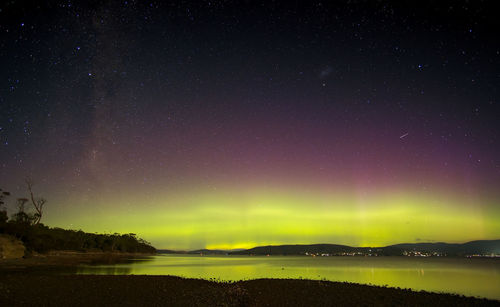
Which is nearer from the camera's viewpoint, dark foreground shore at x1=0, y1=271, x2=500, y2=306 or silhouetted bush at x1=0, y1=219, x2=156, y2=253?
dark foreground shore at x1=0, y1=271, x2=500, y2=306

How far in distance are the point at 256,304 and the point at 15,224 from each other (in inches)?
2375

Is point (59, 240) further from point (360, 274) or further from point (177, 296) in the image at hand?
point (177, 296)

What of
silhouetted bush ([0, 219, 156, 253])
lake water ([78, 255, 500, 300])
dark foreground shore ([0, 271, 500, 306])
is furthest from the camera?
silhouetted bush ([0, 219, 156, 253])

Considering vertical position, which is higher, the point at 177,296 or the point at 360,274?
the point at 177,296

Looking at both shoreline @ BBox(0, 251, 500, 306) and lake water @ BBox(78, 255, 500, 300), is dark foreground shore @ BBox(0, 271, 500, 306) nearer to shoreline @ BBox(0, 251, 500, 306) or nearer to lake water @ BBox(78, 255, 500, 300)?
shoreline @ BBox(0, 251, 500, 306)

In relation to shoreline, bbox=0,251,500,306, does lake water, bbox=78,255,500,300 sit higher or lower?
lower

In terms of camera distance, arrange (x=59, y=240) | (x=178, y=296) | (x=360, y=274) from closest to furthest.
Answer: (x=178, y=296) < (x=360, y=274) < (x=59, y=240)

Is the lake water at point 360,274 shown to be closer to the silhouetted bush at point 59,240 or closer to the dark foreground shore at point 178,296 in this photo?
the dark foreground shore at point 178,296

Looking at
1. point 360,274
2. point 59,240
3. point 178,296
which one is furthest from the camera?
point 59,240

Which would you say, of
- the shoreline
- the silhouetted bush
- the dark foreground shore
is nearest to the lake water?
the dark foreground shore

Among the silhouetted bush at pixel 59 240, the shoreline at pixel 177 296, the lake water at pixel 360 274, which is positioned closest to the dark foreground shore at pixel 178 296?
the shoreline at pixel 177 296

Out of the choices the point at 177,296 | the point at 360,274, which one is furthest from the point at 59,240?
the point at 177,296

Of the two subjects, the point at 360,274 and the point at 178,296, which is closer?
the point at 178,296

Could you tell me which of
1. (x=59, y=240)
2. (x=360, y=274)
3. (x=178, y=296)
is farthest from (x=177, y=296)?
(x=59, y=240)
